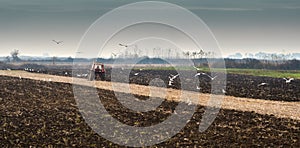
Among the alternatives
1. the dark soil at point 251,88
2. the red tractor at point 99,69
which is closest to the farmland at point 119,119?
the dark soil at point 251,88

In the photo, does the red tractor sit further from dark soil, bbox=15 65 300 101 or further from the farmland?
the farmland

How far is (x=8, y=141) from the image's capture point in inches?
878

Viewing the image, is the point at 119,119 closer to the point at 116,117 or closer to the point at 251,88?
the point at 116,117

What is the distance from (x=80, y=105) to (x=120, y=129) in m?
9.93

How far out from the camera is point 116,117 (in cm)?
3044

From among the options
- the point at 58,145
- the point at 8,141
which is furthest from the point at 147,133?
the point at 8,141

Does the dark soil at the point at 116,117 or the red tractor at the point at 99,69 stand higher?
the red tractor at the point at 99,69

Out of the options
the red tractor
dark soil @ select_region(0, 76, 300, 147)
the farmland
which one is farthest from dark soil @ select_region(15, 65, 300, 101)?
dark soil @ select_region(0, 76, 300, 147)

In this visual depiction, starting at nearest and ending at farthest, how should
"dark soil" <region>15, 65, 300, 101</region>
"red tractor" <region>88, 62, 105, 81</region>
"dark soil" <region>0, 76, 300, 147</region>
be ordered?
"dark soil" <region>0, 76, 300, 147</region> < "dark soil" <region>15, 65, 300, 101</region> < "red tractor" <region>88, 62, 105, 81</region>

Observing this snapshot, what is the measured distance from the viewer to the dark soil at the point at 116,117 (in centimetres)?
2306

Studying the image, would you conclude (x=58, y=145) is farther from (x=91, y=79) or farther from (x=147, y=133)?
(x=91, y=79)

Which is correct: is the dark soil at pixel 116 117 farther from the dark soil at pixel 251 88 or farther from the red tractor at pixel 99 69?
the red tractor at pixel 99 69

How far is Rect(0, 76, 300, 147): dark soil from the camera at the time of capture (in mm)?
23062

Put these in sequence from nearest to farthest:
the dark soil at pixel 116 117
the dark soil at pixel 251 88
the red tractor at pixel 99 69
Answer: the dark soil at pixel 116 117
the dark soil at pixel 251 88
the red tractor at pixel 99 69
